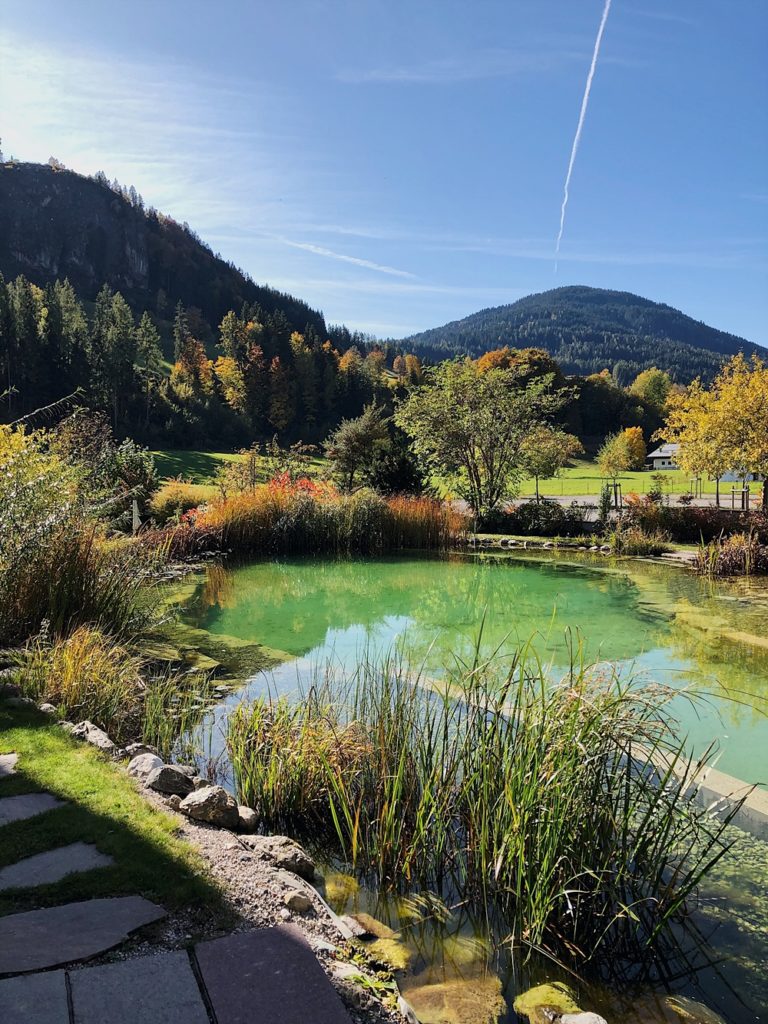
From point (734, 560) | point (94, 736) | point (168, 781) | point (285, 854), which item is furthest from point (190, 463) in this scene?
point (285, 854)

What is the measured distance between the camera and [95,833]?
7.68 ft

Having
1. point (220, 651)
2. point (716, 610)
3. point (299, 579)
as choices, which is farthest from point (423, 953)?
point (299, 579)

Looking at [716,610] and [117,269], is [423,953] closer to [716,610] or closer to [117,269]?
[716,610]

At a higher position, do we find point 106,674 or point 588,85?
point 588,85

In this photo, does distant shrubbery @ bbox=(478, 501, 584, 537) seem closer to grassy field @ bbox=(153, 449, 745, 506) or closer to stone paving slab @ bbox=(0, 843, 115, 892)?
grassy field @ bbox=(153, 449, 745, 506)

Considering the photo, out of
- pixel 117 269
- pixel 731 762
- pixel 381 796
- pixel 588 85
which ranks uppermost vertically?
pixel 117 269

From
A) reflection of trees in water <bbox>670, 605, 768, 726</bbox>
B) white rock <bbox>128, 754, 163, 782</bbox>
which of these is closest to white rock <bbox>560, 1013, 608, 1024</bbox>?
white rock <bbox>128, 754, 163, 782</bbox>

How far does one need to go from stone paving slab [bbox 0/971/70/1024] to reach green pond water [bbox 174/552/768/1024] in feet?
3.44

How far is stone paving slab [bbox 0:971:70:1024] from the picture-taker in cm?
146

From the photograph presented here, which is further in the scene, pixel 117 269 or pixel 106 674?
pixel 117 269

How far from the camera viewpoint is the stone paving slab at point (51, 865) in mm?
2049

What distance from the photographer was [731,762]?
3.98 meters

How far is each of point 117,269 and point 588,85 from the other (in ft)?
349

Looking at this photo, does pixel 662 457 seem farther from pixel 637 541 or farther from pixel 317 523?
pixel 317 523
